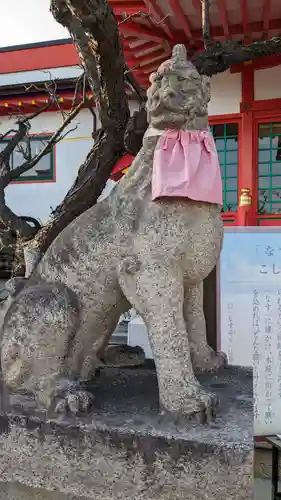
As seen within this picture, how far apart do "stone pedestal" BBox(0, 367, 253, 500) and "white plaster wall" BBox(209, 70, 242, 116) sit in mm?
4192

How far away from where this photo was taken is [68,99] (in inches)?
281

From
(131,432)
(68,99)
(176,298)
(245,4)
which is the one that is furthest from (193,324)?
(68,99)

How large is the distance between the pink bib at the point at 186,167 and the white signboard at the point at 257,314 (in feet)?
5.38

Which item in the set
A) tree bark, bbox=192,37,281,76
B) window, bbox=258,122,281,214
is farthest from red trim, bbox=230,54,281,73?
tree bark, bbox=192,37,281,76

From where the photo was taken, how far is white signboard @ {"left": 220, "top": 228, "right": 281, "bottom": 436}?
9.34ft

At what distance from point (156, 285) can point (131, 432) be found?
14.9 inches

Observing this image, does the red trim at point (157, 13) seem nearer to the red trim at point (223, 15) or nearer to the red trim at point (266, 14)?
the red trim at point (223, 15)

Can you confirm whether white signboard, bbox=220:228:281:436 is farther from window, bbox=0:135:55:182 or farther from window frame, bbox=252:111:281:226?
window, bbox=0:135:55:182

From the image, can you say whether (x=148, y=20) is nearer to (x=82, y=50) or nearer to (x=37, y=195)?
(x=82, y=50)

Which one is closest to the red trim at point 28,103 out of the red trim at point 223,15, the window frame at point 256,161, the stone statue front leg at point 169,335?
the window frame at point 256,161

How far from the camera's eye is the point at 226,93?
500 cm

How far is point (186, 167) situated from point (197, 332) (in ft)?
1.86

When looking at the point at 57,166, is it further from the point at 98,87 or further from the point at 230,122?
the point at 98,87

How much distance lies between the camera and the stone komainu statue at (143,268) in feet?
4.01
